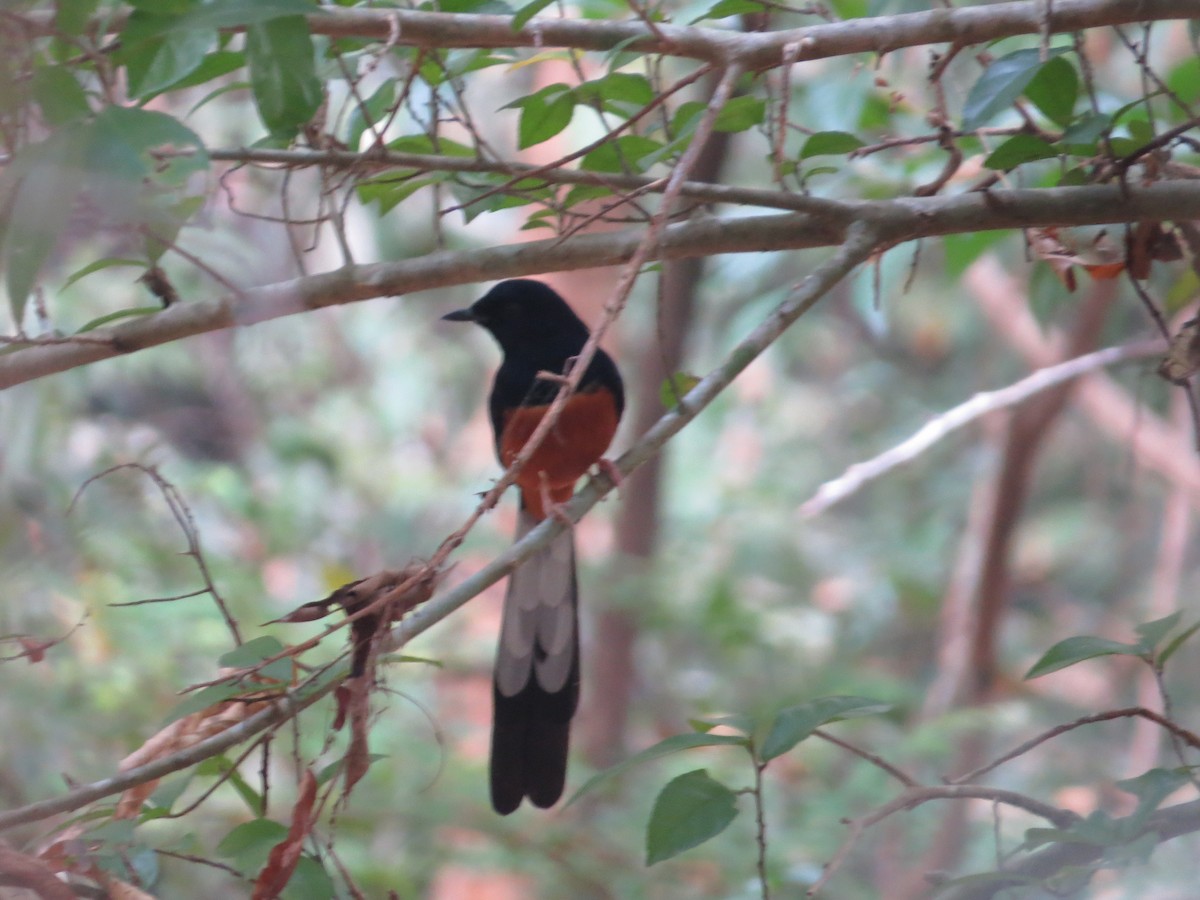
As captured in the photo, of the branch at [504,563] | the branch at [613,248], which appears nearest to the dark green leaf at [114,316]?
the branch at [613,248]

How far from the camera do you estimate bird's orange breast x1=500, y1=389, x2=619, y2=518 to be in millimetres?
2879

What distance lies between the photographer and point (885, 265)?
2861 millimetres

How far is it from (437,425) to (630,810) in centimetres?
379

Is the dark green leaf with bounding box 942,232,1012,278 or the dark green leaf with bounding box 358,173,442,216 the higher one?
the dark green leaf with bounding box 358,173,442,216

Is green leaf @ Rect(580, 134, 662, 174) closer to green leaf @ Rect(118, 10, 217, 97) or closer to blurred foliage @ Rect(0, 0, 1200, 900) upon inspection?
blurred foliage @ Rect(0, 0, 1200, 900)

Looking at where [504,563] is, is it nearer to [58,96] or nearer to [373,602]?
[373,602]

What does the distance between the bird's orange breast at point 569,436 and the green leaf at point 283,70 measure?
4.33ft

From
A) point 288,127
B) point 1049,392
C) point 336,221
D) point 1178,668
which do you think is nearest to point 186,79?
point 288,127

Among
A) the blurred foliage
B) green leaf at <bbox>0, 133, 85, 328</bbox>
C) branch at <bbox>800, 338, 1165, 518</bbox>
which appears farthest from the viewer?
branch at <bbox>800, 338, 1165, 518</bbox>

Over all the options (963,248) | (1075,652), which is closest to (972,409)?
(963,248)

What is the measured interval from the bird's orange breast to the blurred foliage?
20.6 inches

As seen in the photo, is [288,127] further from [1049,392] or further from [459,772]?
[459,772]

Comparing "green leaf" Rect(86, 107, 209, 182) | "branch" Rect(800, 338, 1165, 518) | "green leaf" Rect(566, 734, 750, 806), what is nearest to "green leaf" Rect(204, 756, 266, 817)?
"green leaf" Rect(566, 734, 750, 806)

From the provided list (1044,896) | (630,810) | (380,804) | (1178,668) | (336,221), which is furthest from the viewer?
(1178,668)
